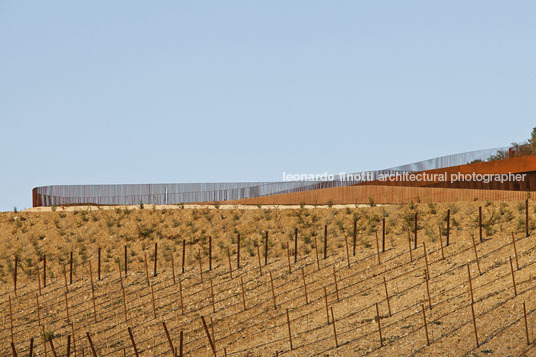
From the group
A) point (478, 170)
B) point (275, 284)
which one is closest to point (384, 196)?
point (478, 170)

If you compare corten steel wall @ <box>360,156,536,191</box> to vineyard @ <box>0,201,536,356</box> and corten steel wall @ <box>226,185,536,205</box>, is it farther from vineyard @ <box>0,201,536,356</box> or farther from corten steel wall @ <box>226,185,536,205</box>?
vineyard @ <box>0,201,536,356</box>

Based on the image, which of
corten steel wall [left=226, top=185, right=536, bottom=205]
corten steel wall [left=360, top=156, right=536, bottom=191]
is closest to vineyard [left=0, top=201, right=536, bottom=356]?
corten steel wall [left=226, top=185, right=536, bottom=205]

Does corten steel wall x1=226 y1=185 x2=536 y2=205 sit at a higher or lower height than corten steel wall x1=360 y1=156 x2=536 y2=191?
lower

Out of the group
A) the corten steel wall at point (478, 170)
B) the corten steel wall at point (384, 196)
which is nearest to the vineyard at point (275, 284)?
the corten steel wall at point (384, 196)

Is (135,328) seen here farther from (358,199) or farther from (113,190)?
(113,190)

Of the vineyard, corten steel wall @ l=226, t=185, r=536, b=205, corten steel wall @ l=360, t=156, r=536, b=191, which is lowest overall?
the vineyard

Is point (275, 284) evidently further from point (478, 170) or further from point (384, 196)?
point (478, 170)

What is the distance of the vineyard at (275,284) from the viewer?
1155 inches

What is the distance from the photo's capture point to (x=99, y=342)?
33.7 metres

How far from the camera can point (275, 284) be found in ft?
125

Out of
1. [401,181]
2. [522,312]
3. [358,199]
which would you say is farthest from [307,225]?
[522,312]

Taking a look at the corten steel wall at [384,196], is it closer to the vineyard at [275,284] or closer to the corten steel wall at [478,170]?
the corten steel wall at [478,170]

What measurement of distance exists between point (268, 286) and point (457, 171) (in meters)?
27.5

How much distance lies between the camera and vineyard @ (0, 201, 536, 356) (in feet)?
96.3
